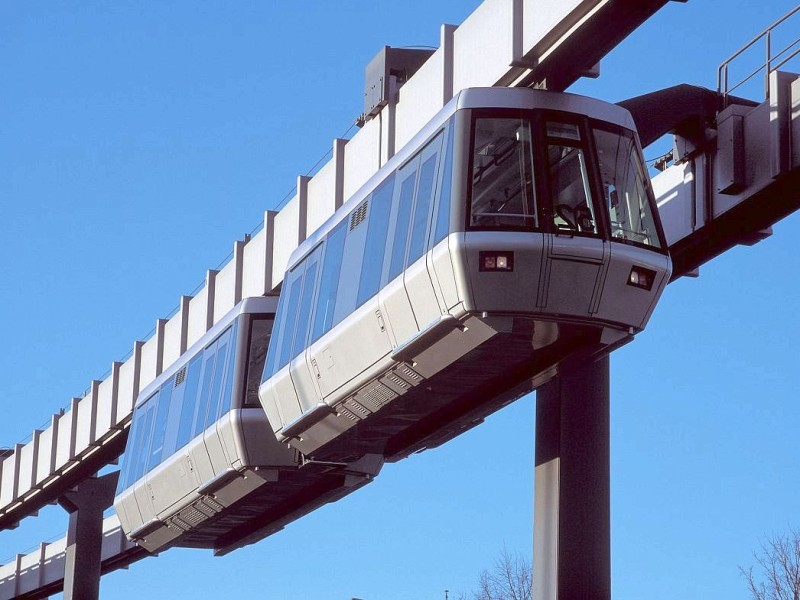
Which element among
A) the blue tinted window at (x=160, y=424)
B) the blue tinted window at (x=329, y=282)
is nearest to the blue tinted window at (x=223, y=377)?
the blue tinted window at (x=160, y=424)

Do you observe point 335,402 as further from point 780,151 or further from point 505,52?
point 780,151

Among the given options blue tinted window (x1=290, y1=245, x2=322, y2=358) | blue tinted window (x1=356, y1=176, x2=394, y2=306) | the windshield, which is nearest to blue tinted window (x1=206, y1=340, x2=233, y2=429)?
blue tinted window (x1=290, y1=245, x2=322, y2=358)

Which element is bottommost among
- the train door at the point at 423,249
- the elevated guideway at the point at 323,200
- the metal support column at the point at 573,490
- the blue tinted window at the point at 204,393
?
the metal support column at the point at 573,490

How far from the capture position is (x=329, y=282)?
784 inches

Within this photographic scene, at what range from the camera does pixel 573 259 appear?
50.9ft

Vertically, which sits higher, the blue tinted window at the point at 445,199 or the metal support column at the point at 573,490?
the blue tinted window at the point at 445,199

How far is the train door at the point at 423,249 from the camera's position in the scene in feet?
53.3

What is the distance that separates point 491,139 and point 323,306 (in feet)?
14.9

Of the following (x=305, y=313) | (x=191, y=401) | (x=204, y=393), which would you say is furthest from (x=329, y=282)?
(x=191, y=401)

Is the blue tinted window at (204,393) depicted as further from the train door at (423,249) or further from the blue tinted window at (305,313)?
the train door at (423,249)

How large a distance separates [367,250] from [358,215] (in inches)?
33.5

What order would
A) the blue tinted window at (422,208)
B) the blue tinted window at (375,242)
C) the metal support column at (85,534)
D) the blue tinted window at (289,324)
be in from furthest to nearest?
the metal support column at (85,534)
the blue tinted window at (289,324)
the blue tinted window at (375,242)
the blue tinted window at (422,208)

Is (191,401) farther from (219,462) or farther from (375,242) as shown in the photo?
(375,242)

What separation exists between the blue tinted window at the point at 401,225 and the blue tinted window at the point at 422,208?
235 millimetres
